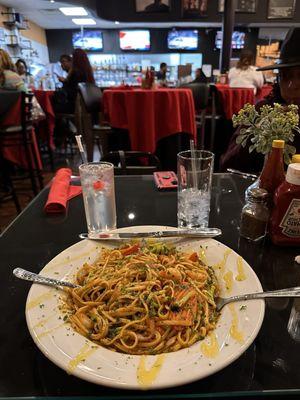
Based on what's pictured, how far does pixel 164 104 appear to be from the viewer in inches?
104

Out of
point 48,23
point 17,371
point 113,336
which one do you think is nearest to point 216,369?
point 113,336

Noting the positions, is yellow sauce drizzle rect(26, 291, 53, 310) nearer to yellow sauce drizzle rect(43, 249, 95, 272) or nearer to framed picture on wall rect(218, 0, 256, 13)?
yellow sauce drizzle rect(43, 249, 95, 272)

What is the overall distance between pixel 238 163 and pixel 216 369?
119 centimetres

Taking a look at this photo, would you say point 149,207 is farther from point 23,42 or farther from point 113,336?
→ point 23,42

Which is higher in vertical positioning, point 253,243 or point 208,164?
point 208,164

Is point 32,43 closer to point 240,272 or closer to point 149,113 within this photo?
point 149,113

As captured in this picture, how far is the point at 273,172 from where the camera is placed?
2.68 ft

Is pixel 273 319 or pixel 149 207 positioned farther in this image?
pixel 149 207

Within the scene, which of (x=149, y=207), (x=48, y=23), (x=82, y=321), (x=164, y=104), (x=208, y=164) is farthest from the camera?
(x=48, y=23)

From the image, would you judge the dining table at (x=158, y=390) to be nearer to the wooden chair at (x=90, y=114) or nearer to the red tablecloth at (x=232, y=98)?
the wooden chair at (x=90, y=114)

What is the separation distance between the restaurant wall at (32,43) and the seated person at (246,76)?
6219 mm

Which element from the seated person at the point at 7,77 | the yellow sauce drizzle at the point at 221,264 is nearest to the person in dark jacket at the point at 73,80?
the seated person at the point at 7,77

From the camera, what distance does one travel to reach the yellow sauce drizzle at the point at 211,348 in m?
0.46

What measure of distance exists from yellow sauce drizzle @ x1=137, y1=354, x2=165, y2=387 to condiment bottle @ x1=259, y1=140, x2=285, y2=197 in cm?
54
